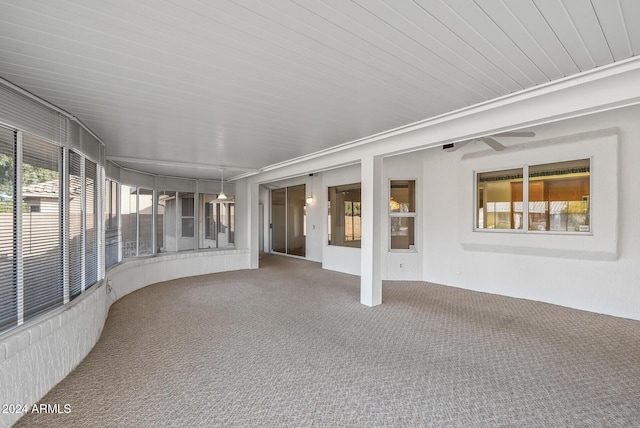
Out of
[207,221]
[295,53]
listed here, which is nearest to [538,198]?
[295,53]

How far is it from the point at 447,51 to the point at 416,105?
1128 millimetres

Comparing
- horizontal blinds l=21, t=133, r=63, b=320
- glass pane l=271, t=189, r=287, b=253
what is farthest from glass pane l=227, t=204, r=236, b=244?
horizontal blinds l=21, t=133, r=63, b=320

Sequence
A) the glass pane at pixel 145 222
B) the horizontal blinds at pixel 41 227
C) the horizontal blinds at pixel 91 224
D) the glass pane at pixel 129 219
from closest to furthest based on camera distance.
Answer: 1. the horizontal blinds at pixel 41 227
2. the horizontal blinds at pixel 91 224
3. the glass pane at pixel 129 219
4. the glass pane at pixel 145 222

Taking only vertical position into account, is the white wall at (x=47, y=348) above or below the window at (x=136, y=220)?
below

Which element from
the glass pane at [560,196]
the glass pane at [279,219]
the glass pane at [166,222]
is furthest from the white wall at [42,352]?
the glass pane at [279,219]

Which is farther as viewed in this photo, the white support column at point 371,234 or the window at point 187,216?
the window at point 187,216

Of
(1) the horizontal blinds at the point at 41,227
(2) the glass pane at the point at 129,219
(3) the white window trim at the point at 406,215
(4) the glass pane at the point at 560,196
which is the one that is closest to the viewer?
(1) the horizontal blinds at the point at 41,227

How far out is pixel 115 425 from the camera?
2.24 metres

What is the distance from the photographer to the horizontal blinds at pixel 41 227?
8.96ft

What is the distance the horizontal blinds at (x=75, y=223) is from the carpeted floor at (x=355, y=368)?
0.84 m

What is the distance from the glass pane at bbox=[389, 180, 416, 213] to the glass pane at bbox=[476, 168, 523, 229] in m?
1.45

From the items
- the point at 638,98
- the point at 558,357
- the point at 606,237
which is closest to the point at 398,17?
the point at 638,98

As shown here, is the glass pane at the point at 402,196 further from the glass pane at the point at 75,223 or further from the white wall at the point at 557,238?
the glass pane at the point at 75,223

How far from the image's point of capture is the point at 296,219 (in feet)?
37.1
